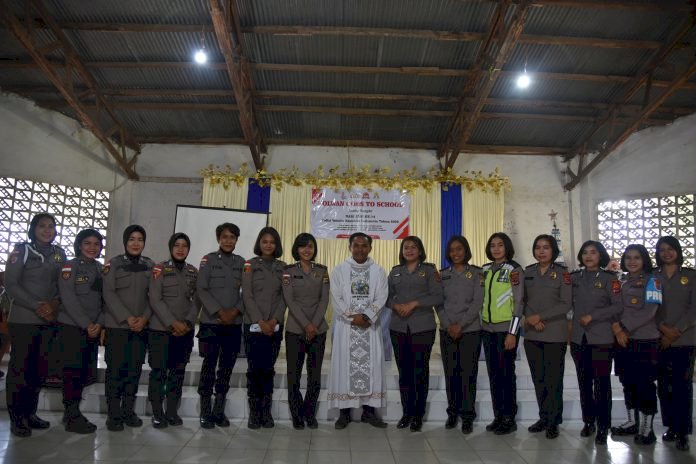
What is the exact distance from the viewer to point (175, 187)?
785 centimetres

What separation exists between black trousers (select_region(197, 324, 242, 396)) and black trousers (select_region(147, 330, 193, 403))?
0.14 metres

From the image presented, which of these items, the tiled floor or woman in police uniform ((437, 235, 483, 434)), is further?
woman in police uniform ((437, 235, 483, 434))

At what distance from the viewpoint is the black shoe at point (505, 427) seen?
321 cm

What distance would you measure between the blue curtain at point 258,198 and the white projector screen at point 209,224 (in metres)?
0.89

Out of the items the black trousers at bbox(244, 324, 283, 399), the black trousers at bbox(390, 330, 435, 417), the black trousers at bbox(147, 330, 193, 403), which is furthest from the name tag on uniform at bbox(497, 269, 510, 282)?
the black trousers at bbox(147, 330, 193, 403)

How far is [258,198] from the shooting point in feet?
24.5

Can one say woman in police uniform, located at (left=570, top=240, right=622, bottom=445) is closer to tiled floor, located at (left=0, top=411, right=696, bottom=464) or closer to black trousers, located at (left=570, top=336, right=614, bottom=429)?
black trousers, located at (left=570, top=336, right=614, bottom=429)

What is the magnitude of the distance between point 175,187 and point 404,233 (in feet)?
13.1

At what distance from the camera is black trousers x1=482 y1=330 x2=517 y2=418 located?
126 inches

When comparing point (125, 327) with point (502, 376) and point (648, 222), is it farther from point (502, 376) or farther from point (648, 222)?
point (648, 222)

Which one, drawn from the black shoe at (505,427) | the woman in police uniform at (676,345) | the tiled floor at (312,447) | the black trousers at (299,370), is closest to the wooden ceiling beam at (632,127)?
the woman in police uniform at (676,345)

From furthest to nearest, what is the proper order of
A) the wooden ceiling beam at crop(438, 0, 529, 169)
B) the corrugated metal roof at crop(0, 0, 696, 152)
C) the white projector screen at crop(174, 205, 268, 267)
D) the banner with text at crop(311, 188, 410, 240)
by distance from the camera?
the banner with text at crop(311, 188, 410, 240) → the white projector screen at crop(174, 205, 268, 267) → the corrugated metal roof at crop(0, 0, 696, 152) → the wooden ceiling beam at crop(438, 0, 529, 169)

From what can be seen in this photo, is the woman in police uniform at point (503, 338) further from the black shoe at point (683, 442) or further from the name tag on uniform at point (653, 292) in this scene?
the black shoe at point (683, 442)

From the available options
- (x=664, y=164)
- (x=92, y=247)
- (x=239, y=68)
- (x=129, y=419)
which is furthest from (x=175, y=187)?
(x=664, y=164)
